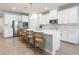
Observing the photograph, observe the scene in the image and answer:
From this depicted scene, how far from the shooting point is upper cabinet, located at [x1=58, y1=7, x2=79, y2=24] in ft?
13.8

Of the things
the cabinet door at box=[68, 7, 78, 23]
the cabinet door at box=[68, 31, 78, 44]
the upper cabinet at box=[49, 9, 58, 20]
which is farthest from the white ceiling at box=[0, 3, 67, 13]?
the cabinet door at box=[68, 31, 78, 44]

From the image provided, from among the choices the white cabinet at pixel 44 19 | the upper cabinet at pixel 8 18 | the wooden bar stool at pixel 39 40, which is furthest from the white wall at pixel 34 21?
the upper cabinet at pixel 8 18

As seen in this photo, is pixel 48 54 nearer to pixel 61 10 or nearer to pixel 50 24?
pixel 50 24

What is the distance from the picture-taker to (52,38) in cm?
415

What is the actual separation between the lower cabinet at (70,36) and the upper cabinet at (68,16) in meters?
0.37

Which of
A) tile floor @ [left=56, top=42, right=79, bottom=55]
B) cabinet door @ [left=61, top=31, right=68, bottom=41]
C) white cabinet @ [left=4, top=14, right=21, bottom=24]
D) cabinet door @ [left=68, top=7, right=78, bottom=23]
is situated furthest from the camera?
white cabinet @ [left=4, top=14, right=21, bottom=24]

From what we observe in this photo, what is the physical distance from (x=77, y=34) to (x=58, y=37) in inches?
26.8

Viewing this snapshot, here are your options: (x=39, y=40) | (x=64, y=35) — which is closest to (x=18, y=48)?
(x=39, y=40)

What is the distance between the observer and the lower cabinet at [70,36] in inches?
168

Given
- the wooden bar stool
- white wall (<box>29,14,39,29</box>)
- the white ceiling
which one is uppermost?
the white ceiling

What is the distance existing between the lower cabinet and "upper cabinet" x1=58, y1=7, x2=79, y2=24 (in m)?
0.37

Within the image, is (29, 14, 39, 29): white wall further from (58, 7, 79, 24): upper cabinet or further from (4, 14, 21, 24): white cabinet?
(58, 7, 79, 24): upper cabinet

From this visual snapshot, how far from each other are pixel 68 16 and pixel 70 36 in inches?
27.7
